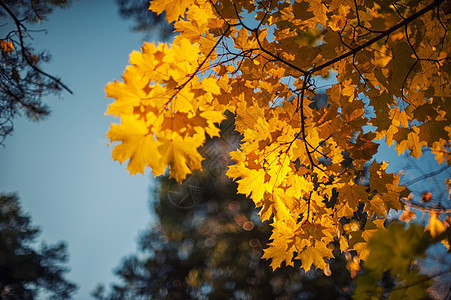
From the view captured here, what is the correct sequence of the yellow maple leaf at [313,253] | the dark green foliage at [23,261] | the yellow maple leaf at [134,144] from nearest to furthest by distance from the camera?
the yellow maple leaf at [134,144], the yellow maple leaf at [313,253], the dark green foliage at [23,261]

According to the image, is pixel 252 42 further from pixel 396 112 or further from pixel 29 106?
pixel 29 106

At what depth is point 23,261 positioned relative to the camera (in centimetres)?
577

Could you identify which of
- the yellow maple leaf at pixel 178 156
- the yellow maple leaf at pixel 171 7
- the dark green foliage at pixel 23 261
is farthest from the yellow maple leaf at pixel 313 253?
the dark green foliage at pixel 23 261

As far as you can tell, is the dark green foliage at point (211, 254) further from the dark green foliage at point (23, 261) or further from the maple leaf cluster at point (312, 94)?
the maple leaf cluster at point (312, 94)

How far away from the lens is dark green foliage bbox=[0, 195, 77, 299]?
18.2 ft

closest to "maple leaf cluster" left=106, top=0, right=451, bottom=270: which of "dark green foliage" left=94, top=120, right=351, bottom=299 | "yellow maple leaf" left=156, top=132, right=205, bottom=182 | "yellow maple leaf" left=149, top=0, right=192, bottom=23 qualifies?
"yellow maple leaf" left=149, top=0, right=192, bottom=23

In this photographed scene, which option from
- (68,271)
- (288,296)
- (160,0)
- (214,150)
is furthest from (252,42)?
(68,271)

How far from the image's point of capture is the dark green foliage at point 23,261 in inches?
218

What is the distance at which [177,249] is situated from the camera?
8.10 m

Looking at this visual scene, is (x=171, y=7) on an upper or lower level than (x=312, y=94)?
upper

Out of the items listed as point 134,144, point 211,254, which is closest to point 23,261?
point 211,254

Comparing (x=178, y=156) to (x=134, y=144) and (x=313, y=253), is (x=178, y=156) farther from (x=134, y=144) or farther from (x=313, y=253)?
(x=313, y=253)

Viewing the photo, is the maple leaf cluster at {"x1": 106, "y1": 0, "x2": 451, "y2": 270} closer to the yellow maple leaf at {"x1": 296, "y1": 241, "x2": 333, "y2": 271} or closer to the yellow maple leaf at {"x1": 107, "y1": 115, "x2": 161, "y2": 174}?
the yellow maple leaf at {"x1": 296, "y1": 241, "x2": 333, "y2": 271}

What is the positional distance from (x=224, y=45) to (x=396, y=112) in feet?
3.73
